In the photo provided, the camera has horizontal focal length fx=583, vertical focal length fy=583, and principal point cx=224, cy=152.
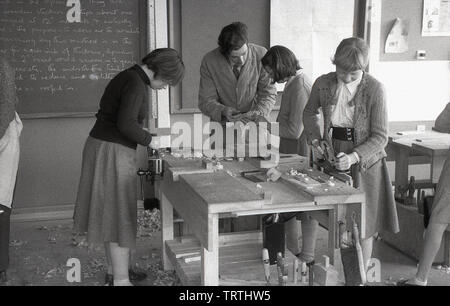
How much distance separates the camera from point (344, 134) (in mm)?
3121

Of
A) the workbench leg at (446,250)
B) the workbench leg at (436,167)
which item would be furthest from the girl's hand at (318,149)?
the workbench leg at (436,167)

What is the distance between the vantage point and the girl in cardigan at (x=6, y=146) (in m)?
3.26

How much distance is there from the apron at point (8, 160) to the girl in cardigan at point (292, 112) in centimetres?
156

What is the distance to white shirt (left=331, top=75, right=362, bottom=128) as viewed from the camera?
3.11 metres

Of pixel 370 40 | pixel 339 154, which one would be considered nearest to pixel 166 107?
pixel 370 40

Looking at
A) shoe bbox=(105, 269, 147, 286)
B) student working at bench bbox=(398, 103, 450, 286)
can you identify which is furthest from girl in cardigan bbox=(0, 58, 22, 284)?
student working at bench bbox=(398, 103, 450, 286)

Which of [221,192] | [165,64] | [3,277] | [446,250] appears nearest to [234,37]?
[165,64]

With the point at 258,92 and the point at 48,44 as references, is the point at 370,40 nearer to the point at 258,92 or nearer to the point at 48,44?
the point at 258,92

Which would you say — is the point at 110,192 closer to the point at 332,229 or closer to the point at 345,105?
the point at 332,229

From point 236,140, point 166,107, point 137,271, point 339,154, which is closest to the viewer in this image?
point 339,154

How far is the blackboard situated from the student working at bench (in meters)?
2.69

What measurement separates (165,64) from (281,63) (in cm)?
83

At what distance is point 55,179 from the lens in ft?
16.1

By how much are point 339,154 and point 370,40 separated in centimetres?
265
